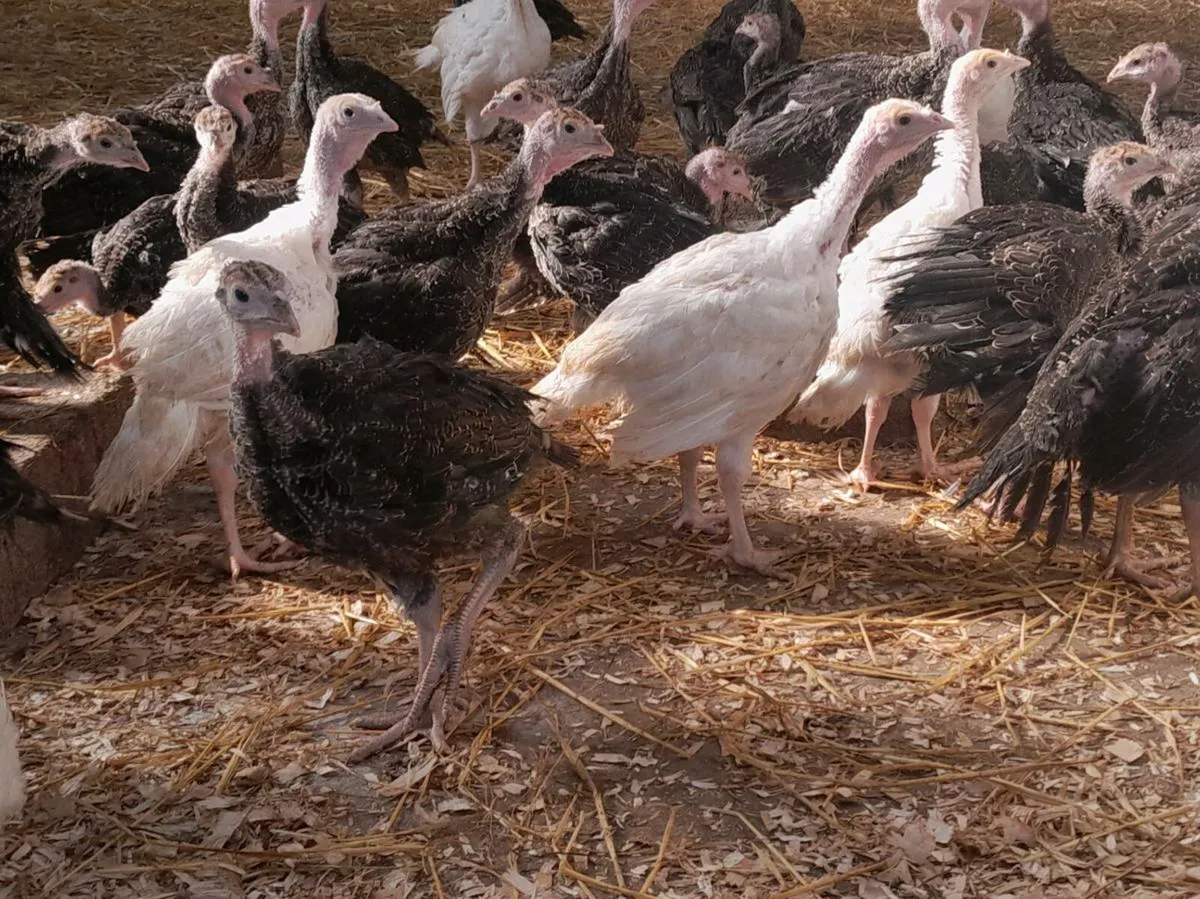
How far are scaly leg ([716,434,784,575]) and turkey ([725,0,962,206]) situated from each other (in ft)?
6.49

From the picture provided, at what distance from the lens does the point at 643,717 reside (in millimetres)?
3703

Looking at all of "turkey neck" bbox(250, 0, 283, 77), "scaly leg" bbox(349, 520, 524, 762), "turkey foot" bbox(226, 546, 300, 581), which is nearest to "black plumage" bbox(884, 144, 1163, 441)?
"scaly leg" bbox(349, 520, 524, 762)

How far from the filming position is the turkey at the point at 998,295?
4.22 metres

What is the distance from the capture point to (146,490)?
13.8 feet

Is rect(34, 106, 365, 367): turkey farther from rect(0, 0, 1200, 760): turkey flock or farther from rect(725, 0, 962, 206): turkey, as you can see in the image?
rect(725, 0, 962, 206): turkey

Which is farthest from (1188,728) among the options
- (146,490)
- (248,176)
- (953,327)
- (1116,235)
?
(248,176)

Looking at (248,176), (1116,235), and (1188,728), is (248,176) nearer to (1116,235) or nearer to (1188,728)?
(1116,235)

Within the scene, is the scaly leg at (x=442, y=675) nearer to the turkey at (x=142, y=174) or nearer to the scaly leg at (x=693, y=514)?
the scaly leg at (x=693, y=514)

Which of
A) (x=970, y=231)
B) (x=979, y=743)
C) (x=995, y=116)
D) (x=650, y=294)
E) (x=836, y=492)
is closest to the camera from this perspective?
(x=979, y=743)

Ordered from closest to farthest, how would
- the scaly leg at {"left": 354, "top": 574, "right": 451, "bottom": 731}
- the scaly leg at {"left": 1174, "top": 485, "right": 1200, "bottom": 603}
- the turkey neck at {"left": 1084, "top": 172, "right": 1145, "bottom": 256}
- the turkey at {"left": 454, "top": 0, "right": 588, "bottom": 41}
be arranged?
the scaly leg at {"left": 354, "top": 574, "right": 451, "bottom": 731} < the scaly leg at {"left": 1174, "top": 485, "right": 1200, "bottom": 603} < the turkey neck at {"left": 1084, "top": 172, "right": 1145, "bottom": 256} < the turkey at {"left": 454, "top": 0, "right": 588, "bottom": 41}

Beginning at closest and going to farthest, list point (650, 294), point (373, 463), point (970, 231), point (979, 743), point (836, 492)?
point (373, 463)
point (979, 743)
point (650, 294)
point (970, 231)
point (836, 492)

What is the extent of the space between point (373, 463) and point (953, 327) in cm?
188

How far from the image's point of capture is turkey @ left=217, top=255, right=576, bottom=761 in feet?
11.0

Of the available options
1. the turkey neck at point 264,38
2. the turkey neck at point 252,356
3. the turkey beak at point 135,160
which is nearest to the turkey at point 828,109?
the turkey neck at point 264,38
